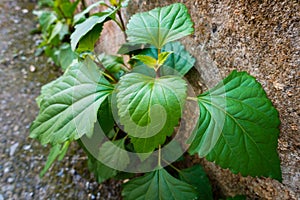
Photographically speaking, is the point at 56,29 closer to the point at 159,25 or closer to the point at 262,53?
the point at 159,25

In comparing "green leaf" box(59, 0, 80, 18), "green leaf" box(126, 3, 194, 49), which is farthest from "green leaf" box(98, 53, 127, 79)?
"green leaf" box(59, 0, 80, 18)

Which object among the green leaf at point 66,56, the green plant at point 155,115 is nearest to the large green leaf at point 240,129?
the green plant at point 155,115

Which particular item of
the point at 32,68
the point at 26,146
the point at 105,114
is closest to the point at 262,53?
the point at 105,114

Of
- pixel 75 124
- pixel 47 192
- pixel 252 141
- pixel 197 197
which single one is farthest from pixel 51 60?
pixel 252 141

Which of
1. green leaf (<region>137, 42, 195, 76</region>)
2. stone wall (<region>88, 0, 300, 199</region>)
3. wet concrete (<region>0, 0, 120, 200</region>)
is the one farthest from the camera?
wet concrete (<region>0, 0, 120, 200</region>)

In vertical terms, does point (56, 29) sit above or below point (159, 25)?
below

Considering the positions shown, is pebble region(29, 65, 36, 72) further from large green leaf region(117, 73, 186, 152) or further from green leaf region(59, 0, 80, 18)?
large green leaf region(117, 73, 186, 152)

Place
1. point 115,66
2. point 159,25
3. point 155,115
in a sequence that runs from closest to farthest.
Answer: point 155,115
point 159,25
point 115,66
